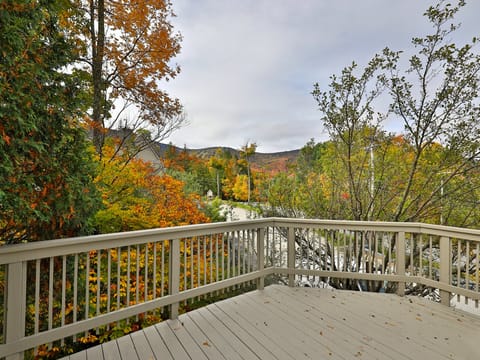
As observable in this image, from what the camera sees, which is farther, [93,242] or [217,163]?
[217,163]

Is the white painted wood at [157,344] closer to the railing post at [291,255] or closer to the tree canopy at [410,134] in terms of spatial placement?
the railing post at [291,255]

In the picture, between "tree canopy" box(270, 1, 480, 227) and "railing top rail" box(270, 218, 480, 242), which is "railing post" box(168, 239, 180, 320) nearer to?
"railing top rail" box(270, 218, 480, 242)

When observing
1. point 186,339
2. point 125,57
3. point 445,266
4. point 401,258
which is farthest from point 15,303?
point 125,57

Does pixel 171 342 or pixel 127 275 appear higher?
pixel 127 275

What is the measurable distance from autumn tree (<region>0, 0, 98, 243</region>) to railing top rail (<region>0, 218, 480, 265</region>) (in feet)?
0.74

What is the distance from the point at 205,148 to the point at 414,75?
804 inches

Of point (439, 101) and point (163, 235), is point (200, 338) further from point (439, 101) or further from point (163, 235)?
point (439, 101)

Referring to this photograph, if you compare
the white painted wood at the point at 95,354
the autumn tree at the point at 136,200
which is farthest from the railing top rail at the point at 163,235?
the autumn tree at the point at 136,200

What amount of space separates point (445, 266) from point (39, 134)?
4464 mm

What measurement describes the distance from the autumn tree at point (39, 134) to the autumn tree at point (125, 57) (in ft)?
12.1

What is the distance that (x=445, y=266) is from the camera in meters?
3.17

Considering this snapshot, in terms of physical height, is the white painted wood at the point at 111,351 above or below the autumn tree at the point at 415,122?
below

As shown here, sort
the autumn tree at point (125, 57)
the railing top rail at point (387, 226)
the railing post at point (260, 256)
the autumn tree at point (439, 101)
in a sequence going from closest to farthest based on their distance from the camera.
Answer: the railing top rail at point (387, 226) < the railing post at point (260, 256) < the autumn tree at point (439, 101) < the autumn tree at point (125, 57)

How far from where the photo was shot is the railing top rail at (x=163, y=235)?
188 cm
